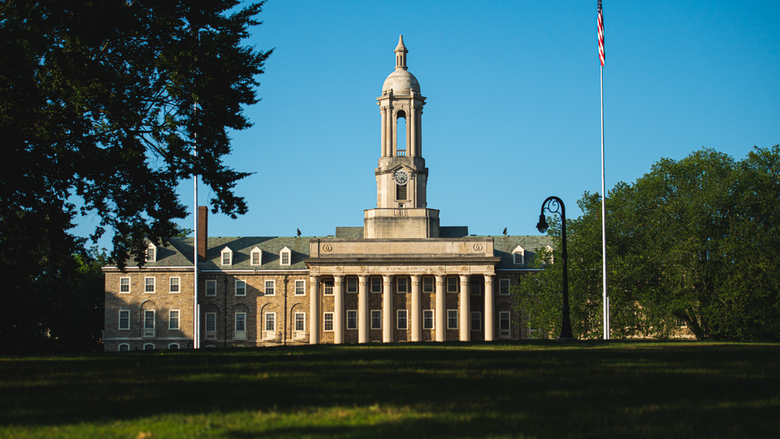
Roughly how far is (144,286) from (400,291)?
25460mm

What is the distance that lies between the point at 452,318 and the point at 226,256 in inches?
935

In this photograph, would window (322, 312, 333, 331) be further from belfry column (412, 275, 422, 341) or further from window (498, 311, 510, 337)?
window (498, 311, 510, 337)

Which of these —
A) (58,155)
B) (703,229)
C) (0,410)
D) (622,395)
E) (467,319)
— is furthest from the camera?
(467,319)

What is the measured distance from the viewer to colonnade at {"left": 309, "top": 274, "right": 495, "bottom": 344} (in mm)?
76562

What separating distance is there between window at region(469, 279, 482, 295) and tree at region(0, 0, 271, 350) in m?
52.6

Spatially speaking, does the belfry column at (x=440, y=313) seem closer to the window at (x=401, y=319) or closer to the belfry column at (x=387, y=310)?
the window at (x=401, y=319)

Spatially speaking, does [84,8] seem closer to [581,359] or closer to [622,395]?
[581,359]

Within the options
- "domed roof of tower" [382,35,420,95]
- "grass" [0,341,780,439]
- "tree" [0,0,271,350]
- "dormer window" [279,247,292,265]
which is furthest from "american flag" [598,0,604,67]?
"dormer window" [279,247,292,265]

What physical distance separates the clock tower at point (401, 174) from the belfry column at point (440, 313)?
18.0 feet

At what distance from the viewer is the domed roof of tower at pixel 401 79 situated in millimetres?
84562

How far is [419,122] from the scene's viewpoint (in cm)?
8412

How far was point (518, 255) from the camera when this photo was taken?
275ft

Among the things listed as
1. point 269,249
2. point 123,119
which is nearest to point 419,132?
point 269,249

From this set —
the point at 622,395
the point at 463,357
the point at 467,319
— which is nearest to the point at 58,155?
the point at 463,357
